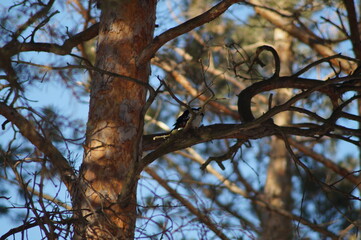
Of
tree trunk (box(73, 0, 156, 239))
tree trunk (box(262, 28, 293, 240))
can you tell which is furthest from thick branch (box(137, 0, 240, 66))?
tree trunk (box(262, 28, 293, 240))

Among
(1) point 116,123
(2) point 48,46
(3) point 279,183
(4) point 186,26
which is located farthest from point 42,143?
(3) point 279,183

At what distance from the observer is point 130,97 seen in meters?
3.20

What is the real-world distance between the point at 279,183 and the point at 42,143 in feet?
22.5

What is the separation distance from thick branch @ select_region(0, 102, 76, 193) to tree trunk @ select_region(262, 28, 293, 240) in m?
5.79

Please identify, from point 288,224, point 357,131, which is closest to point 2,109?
point 357,131

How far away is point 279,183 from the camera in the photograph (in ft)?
29.8

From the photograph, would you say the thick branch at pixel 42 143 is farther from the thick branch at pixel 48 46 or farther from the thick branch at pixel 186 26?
the thick branch at pixel 186 26

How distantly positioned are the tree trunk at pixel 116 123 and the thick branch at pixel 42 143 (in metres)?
0.09

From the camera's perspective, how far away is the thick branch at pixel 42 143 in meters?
2.80

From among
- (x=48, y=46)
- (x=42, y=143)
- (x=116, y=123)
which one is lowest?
(x=42, y=143)

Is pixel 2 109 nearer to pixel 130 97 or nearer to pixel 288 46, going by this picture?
pixel 130 97

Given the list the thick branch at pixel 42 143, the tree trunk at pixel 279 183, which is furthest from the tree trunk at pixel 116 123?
the tree trunk at pixel 279 183

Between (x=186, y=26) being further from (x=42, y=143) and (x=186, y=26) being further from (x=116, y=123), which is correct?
(x=42, y=143)

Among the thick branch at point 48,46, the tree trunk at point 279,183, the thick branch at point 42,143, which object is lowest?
the thick branch at point 42,143
